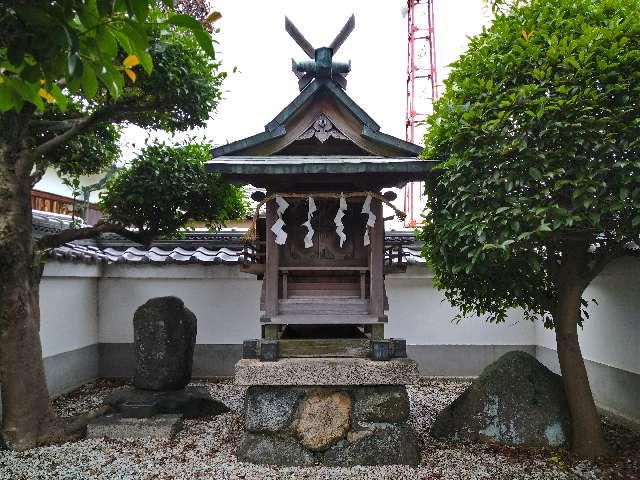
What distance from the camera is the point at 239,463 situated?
18.4 ft

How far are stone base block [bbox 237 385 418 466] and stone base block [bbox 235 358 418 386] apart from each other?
9.9 inches

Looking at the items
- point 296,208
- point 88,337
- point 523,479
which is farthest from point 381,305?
point 88,337

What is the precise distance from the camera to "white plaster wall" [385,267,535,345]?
10.2m

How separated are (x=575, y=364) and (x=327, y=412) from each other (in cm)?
301

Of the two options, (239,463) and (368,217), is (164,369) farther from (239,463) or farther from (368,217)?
(368,217)

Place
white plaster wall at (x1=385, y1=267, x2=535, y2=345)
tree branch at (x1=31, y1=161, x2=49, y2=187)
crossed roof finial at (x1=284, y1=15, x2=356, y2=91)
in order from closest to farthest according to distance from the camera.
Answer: crossed roof finial at (x1=284, y1=15, x2=356, y2=91), tree branch at (x1=31, y1=161, x2=49, y2=187), white plaster wall at (x1=385, y1=267, x2=535, y2=345)

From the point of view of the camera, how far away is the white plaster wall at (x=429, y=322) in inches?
401

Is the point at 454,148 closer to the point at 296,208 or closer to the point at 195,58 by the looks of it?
the point at 296,208

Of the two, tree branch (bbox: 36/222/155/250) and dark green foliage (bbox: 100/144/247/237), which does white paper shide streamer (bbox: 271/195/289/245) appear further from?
tree branch (bbox: 36/222/155/250)

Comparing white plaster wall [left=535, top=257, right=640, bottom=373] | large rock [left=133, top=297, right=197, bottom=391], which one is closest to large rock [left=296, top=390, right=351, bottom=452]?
large rock [left=133, top=297, right=197, bottom=391]

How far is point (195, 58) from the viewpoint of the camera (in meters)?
6.29

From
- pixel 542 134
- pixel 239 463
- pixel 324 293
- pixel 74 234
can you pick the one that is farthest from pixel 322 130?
pixel 239 463

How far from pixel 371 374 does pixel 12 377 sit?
14.2ft

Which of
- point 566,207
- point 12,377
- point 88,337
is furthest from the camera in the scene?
point 88,337
